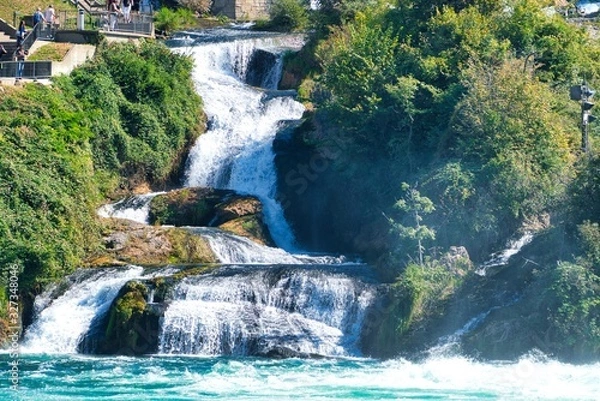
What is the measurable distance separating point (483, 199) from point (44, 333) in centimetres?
1269

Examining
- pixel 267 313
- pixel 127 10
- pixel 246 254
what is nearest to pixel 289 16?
pixel 127 10

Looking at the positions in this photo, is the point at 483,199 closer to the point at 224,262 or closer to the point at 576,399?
the point at 224,262

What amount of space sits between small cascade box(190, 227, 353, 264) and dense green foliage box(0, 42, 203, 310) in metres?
3.56

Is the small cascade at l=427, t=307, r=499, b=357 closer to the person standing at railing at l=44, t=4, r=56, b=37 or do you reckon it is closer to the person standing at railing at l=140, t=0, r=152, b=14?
the person standing at railing at l=44, t=4, r=56, b=37

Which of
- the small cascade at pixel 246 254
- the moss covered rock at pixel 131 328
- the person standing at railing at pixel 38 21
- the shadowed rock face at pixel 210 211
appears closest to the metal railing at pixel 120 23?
the person standing at railing at pixel 38 21

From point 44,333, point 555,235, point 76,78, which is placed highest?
point 76,78

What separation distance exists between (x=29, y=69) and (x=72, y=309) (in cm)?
1310

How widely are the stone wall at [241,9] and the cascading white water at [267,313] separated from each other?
1344 inches

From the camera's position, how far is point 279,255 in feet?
142

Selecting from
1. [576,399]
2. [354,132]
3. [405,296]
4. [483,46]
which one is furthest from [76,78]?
[576,399]

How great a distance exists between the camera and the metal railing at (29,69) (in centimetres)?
4947

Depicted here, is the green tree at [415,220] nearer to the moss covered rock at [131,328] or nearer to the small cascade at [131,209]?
the moss covered rock at [131,328]

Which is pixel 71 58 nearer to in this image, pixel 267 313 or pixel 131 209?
pixel 131 209

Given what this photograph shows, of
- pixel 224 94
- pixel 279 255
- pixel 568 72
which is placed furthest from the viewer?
pixel 224 94
